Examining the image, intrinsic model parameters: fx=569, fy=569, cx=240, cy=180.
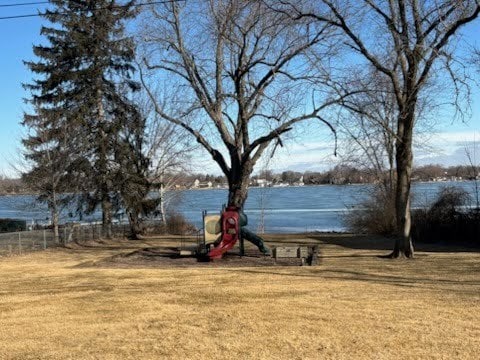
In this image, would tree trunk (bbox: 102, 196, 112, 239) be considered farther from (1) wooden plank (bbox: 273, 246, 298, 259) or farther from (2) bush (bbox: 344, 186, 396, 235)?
(1) wooden plank (bbox: 273, 246, 298, 259)

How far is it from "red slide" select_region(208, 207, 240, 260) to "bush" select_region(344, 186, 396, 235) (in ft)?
42.2

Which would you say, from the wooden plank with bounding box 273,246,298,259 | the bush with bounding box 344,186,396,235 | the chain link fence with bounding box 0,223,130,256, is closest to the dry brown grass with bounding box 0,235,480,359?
the wooden plank with bounding box 273,246,298,259

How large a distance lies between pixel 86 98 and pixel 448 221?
56.3 ft

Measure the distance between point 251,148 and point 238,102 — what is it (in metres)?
1.62

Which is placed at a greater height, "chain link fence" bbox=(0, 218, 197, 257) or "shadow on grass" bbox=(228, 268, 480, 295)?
"chain link fence" bbox=(0, 218, 197, 257)

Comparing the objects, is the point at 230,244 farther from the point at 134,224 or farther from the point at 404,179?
the point at 134,224

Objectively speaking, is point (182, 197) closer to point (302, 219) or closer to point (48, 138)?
point (302, 219)

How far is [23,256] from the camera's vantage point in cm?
1895

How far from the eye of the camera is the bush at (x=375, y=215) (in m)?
27.2

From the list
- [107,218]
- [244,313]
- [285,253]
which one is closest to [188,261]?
[285,253]

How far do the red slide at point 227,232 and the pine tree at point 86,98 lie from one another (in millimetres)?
12196

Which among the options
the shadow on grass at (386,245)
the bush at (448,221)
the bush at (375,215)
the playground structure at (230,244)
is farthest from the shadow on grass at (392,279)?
the bush at (375,215)

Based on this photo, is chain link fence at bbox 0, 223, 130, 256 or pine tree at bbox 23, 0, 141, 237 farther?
pine tree at bbox 23, 0, 141, 237

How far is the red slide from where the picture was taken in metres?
15.9
